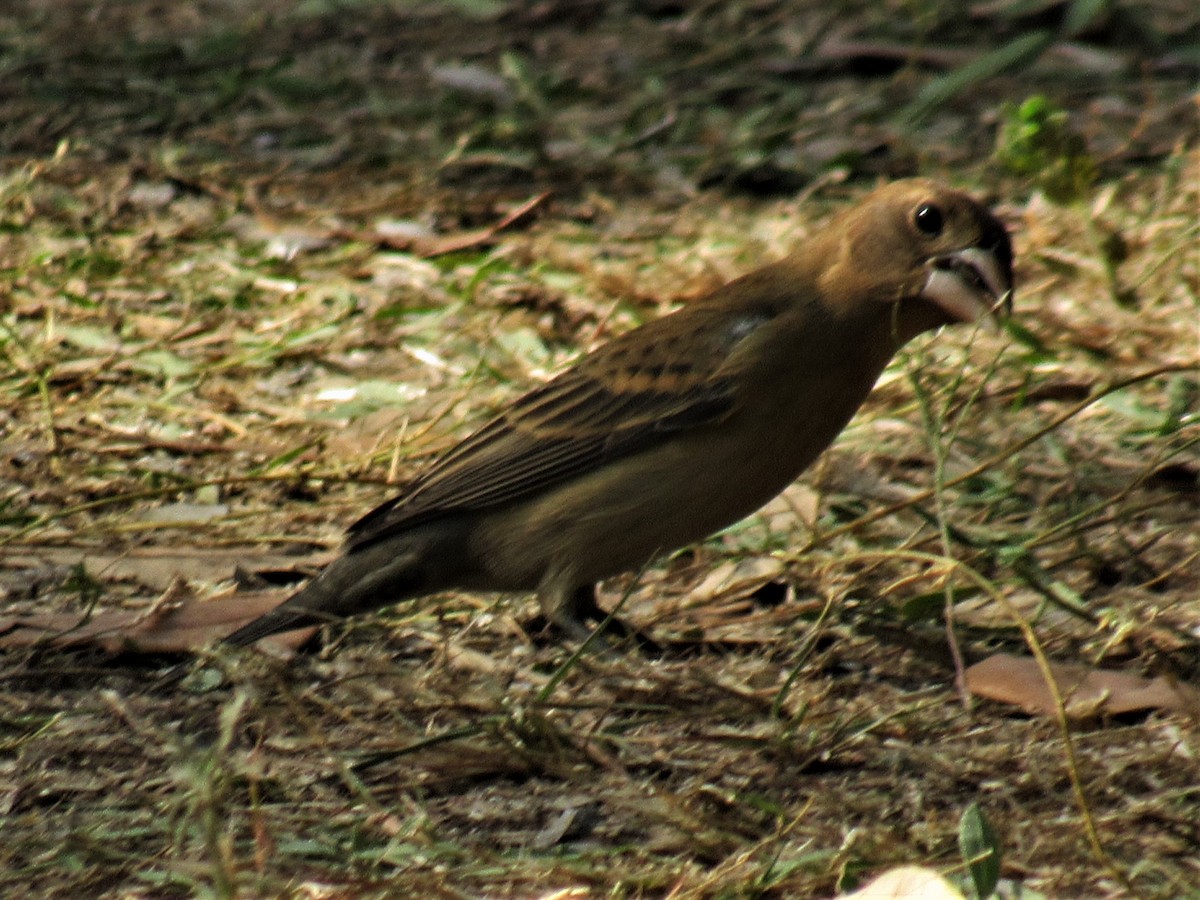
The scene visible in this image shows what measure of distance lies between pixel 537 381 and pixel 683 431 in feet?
5.10

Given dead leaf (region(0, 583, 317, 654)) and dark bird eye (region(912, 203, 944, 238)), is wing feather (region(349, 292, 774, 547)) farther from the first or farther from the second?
dark bird eye (region(912, 203, 944, 238))

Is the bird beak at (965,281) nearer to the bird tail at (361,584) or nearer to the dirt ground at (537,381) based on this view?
the dirt ground at (537,381)

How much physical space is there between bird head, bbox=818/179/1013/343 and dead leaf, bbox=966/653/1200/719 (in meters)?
0.89

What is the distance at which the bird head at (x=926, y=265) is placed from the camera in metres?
4.66

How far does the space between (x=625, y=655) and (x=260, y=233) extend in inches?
130

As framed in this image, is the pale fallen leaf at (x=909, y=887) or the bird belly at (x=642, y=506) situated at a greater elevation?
the pale fallen leaf at (x=909, y=887)

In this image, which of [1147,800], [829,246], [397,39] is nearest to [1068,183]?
[829,246]

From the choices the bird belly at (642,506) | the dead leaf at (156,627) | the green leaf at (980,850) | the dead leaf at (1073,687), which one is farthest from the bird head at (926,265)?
the green leaf at (980,850)

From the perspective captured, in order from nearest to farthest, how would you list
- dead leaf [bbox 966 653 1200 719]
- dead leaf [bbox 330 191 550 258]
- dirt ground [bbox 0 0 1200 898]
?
dirt ground [bbox 0 0 1200 898]
dead leaf [bbox 966 653 1200 719]
dead leaf [bbox 330 191 550 258]

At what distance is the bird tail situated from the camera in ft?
15.2

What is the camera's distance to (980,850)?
308 centimetres

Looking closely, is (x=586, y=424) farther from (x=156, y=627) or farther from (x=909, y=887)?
(x=909, y=887)

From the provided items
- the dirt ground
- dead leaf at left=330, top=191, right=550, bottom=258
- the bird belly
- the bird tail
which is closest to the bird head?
the dirt ground

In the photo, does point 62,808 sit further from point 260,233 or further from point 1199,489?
point 260,233
